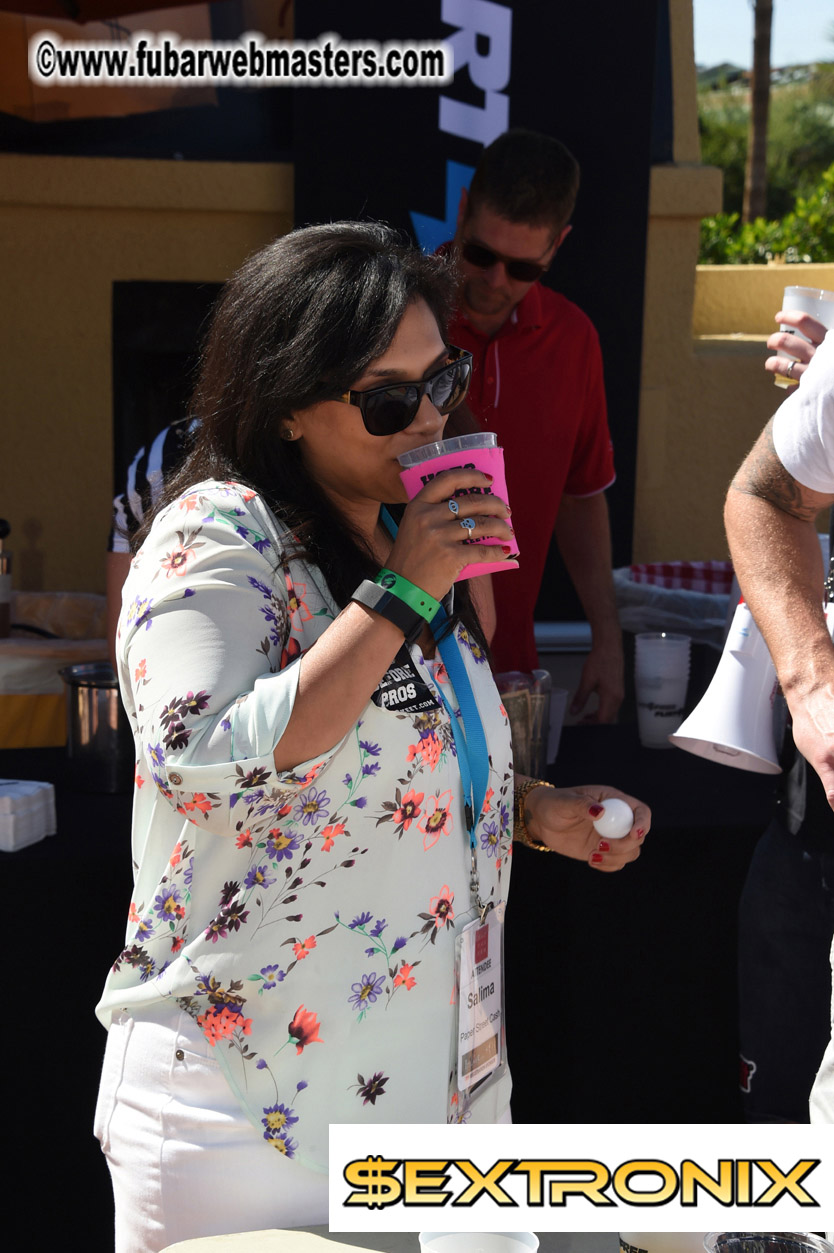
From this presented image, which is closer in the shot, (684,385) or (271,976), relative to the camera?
(271,976)

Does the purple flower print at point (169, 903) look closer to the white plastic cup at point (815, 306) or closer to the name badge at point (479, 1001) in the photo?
the name badge at point (479, 1001)

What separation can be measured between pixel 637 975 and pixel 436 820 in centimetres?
133

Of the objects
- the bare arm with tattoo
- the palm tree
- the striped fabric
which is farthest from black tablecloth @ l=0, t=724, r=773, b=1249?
the palm tree

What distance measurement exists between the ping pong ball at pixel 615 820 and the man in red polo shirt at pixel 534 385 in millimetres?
1504

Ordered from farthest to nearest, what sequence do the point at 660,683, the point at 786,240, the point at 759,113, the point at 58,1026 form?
the point at 759,113
the point at 786,240
the point at 660,683
the point at 58,1026

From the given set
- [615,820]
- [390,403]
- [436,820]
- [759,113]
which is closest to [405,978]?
[436,820]

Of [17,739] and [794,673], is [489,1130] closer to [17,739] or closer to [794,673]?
[794,673]

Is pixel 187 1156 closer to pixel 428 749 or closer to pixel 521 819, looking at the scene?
pixel 428 749

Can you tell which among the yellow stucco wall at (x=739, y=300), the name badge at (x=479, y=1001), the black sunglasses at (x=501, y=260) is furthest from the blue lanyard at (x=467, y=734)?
the yellow stucco wall at (x=739, y=300)

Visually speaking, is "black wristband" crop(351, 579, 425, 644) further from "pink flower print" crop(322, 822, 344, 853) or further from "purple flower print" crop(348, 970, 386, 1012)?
"purple flower print" crop(348, 970, 386, 1012)

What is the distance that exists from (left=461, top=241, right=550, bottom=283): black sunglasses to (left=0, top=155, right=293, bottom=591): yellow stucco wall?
193 cm

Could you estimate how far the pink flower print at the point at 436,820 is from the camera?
1355mm

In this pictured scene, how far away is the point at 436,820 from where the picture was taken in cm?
137

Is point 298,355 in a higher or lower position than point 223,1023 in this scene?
higher
